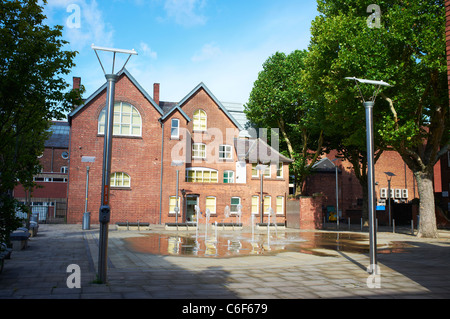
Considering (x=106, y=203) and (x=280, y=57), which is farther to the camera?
(x=280, y=57)

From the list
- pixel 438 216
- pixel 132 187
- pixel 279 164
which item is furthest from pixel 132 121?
pixel 438 216

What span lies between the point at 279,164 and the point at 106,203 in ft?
98.8

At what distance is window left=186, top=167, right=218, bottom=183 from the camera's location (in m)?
35.6

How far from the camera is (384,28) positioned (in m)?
20.4

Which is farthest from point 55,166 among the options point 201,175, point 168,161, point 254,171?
point 254,171

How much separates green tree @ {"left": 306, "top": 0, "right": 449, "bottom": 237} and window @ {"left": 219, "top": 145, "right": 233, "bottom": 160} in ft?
46.2

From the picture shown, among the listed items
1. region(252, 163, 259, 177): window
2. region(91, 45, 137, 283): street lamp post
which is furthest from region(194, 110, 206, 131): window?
region(91, 45, 137, 283): street lamp post

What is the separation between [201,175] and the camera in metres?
35.9

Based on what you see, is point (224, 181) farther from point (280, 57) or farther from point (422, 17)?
point (422, 17)

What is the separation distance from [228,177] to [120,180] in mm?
10033
